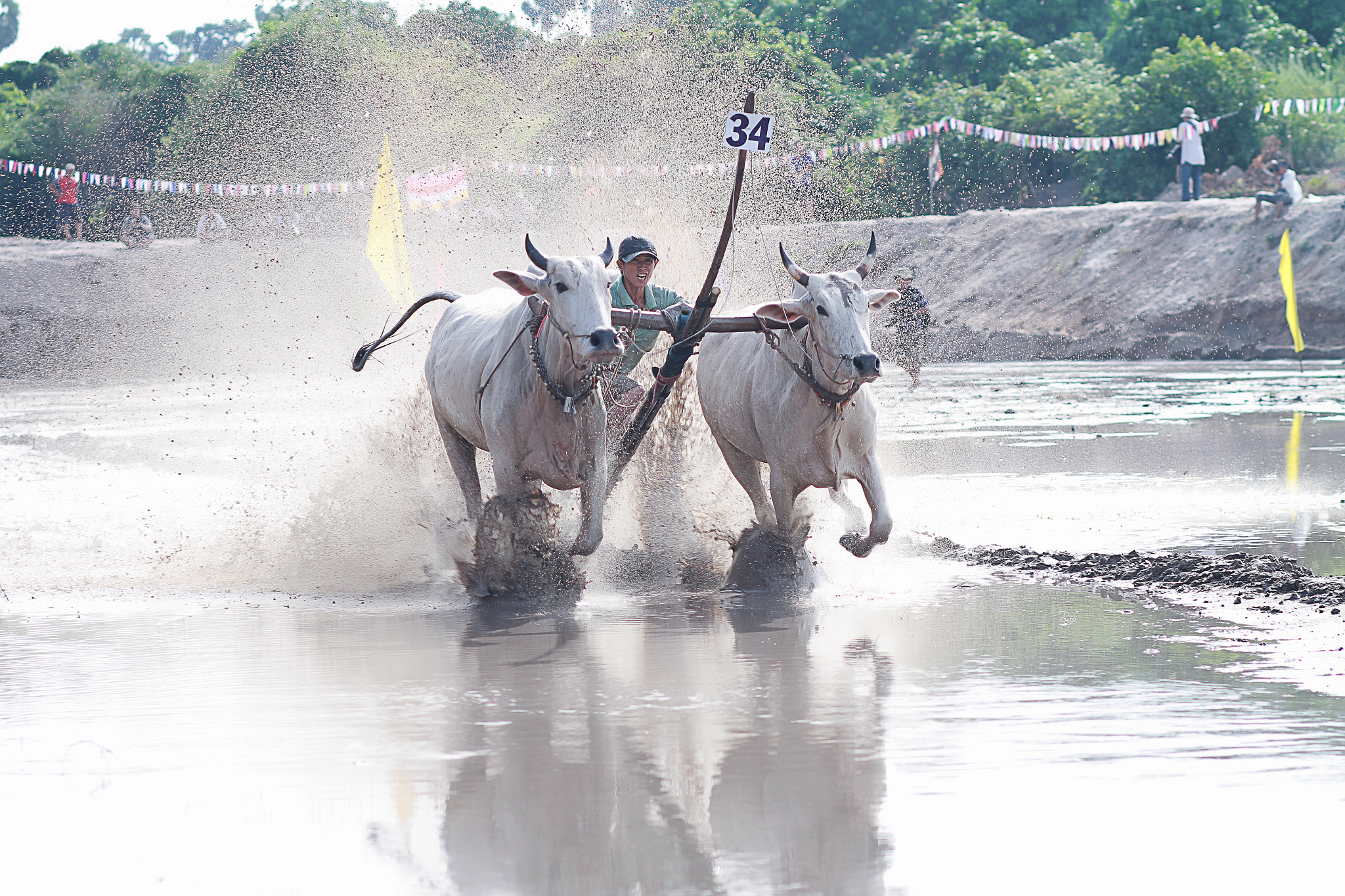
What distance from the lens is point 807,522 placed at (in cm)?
888

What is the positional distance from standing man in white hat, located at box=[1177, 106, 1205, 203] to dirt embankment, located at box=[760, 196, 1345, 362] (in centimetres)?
60

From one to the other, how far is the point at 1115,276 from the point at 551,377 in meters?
25.9

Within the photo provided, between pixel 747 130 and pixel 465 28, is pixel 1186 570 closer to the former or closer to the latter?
pixel 747 130

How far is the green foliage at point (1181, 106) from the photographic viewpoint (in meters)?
34.7

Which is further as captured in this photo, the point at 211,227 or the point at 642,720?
the point at 211,227

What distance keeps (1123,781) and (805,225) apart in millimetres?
34379

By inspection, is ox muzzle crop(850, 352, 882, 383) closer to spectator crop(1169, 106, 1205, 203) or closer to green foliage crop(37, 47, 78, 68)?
spectator crop(1169, 106, 1205, 203)

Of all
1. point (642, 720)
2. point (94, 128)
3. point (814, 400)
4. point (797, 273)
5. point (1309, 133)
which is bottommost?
point (642, 720)

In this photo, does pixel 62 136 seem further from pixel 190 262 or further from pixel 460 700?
pixel 460 700

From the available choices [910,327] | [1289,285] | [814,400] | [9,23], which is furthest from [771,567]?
[9,23]

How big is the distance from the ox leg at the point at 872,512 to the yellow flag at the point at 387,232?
10449mm

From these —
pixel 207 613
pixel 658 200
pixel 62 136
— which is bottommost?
pixel 207 613

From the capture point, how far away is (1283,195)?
30.4 meters

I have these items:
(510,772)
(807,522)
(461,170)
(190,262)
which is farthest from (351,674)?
(190,262)
